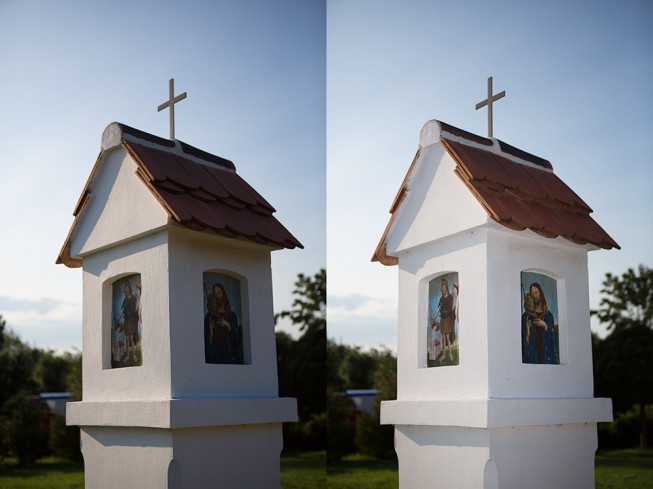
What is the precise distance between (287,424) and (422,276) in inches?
114

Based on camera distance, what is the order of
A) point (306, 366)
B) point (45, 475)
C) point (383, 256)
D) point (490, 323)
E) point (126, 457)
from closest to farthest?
point (490, 323), point (126, 457), point (45, 475), point (383, 256), point (306, 366)

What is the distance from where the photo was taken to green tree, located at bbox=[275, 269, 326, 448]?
8.80 metres

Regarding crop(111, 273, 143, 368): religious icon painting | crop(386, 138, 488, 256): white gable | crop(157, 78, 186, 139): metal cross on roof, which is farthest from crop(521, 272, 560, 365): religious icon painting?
crop(157, 78, 186, 139): metal cross on roof

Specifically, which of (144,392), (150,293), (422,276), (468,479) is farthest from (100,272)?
(468,479)

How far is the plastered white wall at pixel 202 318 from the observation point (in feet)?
19.9

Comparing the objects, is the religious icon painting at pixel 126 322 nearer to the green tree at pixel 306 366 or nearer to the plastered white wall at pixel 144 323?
the plastered white wall at pixel 144 323

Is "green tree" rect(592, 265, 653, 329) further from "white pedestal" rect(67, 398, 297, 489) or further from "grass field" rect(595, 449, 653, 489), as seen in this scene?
Result: "white pedestal" rect(67, 398, 297, 489)

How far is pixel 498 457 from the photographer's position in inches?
231

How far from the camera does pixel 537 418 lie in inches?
236

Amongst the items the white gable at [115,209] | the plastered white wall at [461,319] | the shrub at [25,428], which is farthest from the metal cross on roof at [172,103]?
the shrub at [25,428]

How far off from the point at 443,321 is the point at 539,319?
75cm

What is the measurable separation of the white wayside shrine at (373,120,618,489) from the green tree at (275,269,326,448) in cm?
221

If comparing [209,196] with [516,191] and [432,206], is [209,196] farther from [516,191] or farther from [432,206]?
[516,191]

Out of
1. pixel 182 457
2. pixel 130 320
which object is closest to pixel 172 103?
pixel 130 320
